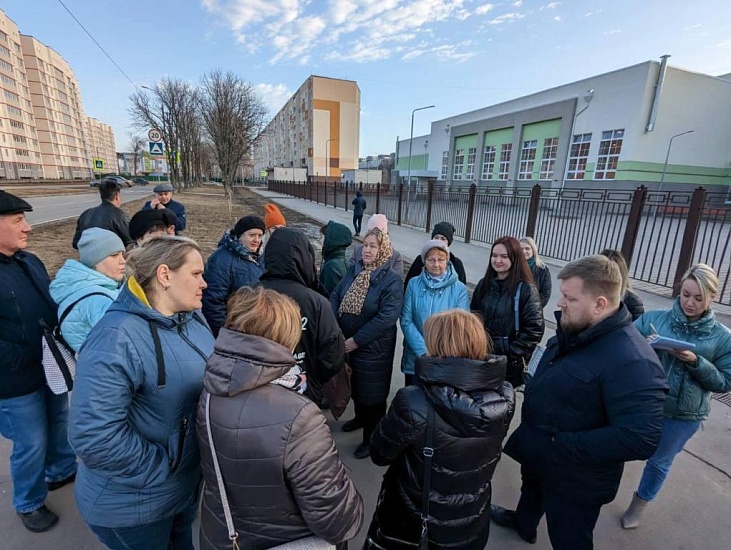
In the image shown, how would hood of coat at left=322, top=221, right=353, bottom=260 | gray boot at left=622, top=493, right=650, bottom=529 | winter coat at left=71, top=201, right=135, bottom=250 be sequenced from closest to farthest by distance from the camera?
gray boot at left=622, top=493, right=650, bottom=529 < hood of coat at left=322, top=221, right=353, bottom=260 < winter coat at left=71, top=201, right=135, bottom=250

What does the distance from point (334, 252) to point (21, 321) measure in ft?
7.59

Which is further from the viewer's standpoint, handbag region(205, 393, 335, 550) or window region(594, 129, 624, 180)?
window region(594, 129, 624, 180)

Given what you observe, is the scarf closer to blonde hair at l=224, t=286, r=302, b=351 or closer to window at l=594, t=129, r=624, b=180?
blonde hair at l=224, t=286, r=302, b=351

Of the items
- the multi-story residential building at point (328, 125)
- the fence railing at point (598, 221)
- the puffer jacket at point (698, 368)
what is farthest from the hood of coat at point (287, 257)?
the multi-story residential building at point (328, 125)

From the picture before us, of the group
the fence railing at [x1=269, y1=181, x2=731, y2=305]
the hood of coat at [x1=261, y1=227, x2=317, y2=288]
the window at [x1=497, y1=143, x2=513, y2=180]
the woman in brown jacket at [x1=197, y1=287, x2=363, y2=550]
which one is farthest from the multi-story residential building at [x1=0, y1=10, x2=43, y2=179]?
the woman in brown jacket at [x1=197, y1=287, x2=363, y2=550]

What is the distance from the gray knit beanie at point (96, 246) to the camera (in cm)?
202

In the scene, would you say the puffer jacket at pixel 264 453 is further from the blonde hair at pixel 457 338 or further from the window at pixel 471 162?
the window at pixel 471 162

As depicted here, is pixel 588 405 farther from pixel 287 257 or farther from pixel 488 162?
pixel 488 162

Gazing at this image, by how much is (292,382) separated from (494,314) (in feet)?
7.02

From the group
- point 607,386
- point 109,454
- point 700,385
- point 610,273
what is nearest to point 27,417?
point 109,454

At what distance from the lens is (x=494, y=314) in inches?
115

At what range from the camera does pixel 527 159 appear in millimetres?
32812

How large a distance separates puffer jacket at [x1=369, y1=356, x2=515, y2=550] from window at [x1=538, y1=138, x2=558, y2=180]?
1339 inches

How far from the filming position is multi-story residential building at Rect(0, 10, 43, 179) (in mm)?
54219
